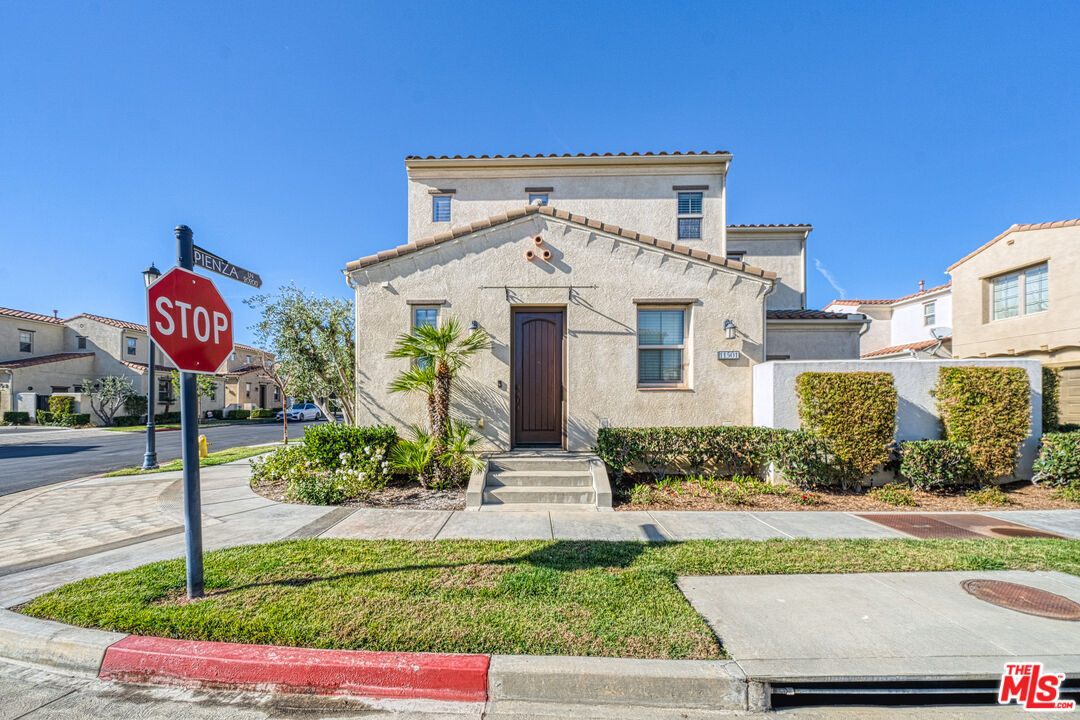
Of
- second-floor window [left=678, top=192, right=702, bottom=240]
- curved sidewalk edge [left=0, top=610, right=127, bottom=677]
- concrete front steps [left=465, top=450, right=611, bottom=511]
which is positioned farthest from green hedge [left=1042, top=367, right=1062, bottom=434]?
curved sidewalk edge [left=0, top=610, right=127, bottom=677]

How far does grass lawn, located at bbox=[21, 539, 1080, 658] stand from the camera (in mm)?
2787

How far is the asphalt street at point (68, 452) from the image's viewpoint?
9320mm

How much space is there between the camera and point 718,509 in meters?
5.99

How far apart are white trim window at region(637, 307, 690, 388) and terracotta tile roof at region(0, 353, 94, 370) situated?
34.7 metres

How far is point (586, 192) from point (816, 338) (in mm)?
7040

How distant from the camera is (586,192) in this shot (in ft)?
36.8

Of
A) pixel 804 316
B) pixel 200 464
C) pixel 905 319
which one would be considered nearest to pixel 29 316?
pixel 200 464

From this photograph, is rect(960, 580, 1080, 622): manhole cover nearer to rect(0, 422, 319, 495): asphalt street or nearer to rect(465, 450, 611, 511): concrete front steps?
rect(465, 450, 611, 511): concrete front steps

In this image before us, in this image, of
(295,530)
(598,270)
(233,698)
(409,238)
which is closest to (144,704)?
(233,698)

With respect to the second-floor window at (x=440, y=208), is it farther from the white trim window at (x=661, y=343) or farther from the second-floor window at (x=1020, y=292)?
the second-floor window at (x=1020, y=292)

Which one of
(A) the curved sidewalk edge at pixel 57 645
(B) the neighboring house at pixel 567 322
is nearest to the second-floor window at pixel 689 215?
(B) the neighboring house at pixel 567 322

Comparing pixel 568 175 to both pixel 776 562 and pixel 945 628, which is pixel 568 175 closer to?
pixel 776 562

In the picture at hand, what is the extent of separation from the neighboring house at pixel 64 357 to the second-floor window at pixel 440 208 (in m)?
18.3

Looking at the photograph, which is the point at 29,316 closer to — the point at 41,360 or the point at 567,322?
the point at 41,360
